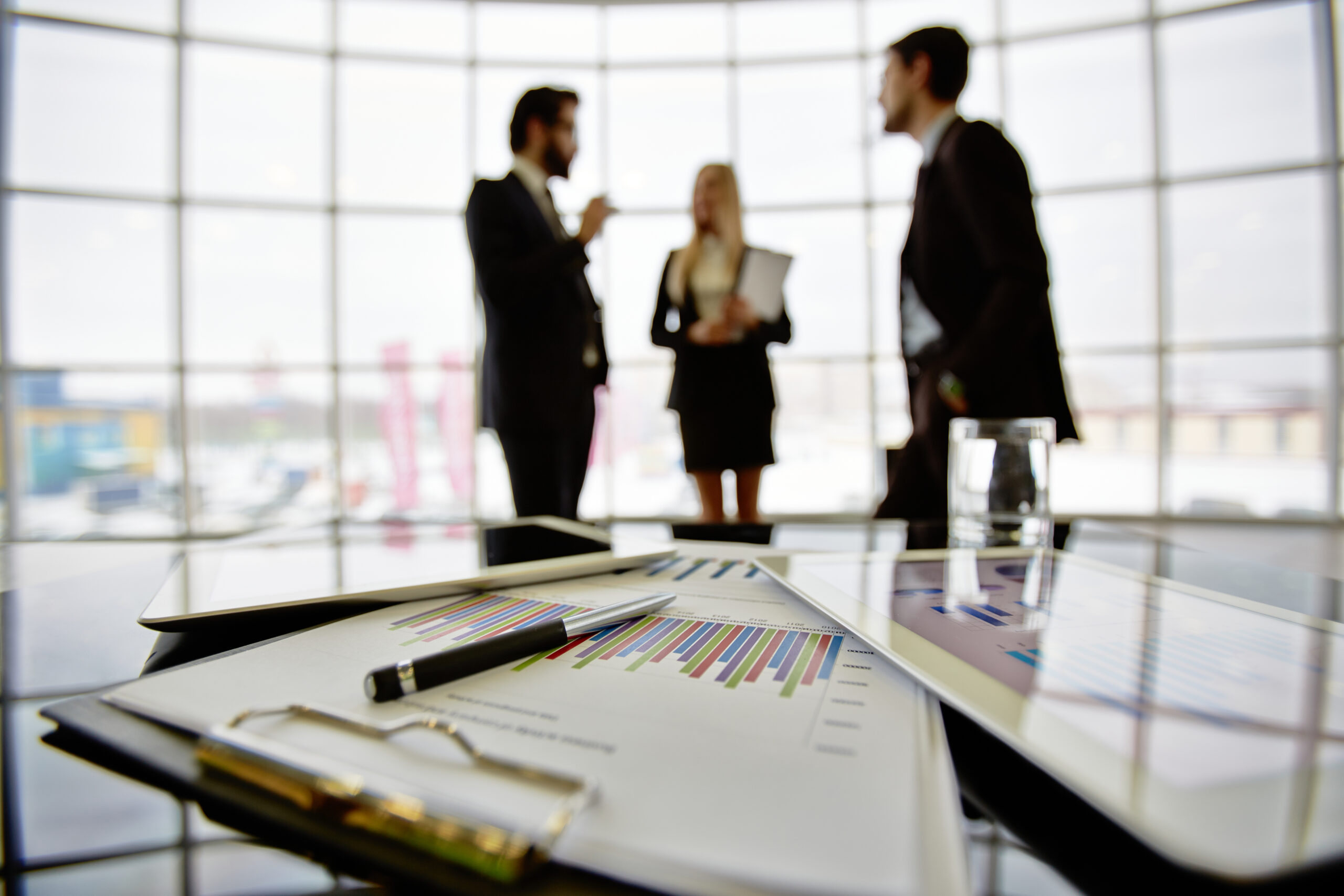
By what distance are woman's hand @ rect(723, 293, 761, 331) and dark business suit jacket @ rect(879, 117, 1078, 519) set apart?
2.41 feet

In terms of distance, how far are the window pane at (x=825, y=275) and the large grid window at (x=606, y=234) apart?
0.06 feet

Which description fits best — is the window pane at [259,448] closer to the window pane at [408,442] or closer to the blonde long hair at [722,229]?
the window pane at [408,442]

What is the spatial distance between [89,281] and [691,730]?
18.5ft

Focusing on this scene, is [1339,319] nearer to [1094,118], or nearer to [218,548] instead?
[1094,118]

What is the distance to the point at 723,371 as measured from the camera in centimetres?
246

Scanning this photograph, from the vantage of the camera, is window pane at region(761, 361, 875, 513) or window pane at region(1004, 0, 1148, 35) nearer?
window pane at region(1004, 0, 1148, 35)

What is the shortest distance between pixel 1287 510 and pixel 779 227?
411 cm

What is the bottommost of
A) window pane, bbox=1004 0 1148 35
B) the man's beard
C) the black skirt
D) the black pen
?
the black pen

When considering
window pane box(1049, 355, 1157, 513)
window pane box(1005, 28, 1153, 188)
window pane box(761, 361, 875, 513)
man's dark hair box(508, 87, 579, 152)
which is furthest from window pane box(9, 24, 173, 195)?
window pane box(1049, 355, 1157, 513)

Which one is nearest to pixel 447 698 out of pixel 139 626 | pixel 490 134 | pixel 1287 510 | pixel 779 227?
pixel 139 626

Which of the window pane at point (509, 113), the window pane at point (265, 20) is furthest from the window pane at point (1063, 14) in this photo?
the window pane at point (265, 20)

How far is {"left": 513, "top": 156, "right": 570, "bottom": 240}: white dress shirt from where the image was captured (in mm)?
2145

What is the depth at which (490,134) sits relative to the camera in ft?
15.8

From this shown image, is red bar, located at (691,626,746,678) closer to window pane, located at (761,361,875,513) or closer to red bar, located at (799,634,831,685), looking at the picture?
red bar, located at (799,634,831,685)
